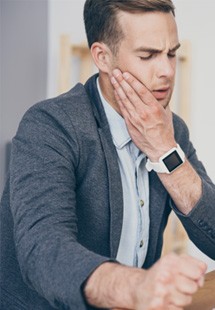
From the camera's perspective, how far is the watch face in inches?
53.5

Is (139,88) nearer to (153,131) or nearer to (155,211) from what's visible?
(153,131)

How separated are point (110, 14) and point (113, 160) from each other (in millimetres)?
376

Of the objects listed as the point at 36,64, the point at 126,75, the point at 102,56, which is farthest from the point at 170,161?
the point at 36,64

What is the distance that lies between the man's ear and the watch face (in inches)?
11.2

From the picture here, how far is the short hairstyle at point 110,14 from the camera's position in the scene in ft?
4.50

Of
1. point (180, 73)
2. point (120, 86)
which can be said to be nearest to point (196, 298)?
point (120, 86)

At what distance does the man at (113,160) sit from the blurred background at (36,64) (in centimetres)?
219

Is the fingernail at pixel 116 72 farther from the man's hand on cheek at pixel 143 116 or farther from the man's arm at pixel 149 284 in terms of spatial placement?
the man's arm at pixel 149 284

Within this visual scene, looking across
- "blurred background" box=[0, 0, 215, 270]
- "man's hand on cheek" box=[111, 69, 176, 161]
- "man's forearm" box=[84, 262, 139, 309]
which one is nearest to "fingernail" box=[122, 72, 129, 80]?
"man's hand on cheek" box=[111, 69, 176, 161]

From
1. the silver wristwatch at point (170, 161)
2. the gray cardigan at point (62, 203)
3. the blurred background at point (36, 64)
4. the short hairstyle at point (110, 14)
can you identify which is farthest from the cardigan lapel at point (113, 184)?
the blurred background at point (36, 64)

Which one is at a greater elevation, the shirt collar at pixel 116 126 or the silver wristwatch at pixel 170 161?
the shirt collar at pixel 116 126

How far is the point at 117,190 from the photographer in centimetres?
133

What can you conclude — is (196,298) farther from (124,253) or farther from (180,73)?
(180,73)

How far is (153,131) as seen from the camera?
140 centimetres
